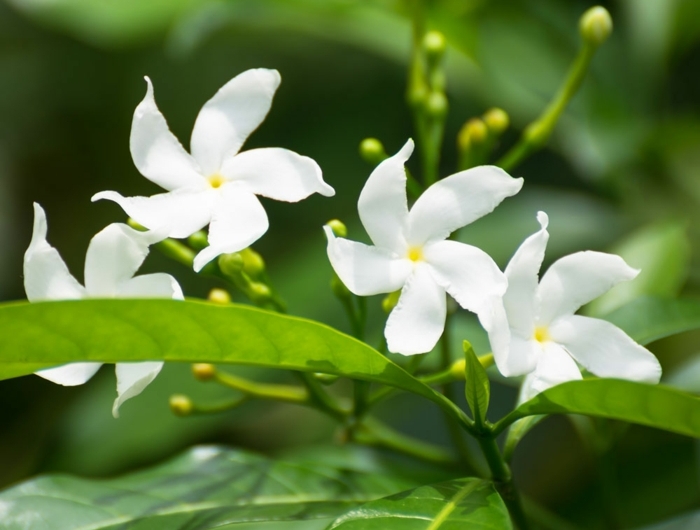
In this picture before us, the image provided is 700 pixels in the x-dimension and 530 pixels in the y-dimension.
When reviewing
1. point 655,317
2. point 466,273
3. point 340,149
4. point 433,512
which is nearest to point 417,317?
point 466,273

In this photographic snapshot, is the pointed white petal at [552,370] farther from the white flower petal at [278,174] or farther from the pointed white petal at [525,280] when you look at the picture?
the white flower petal at [278,174]

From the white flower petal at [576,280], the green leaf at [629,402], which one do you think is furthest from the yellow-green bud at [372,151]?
the green leaf at [629,402]

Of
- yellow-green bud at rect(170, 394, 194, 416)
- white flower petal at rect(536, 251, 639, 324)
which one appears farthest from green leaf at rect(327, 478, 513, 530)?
yellow-green bud at rect(170, 394, 194, 416)

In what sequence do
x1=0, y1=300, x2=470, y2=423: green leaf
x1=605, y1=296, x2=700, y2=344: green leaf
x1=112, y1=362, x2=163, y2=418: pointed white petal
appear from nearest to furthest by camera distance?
x1=0, y1=300, x2=470, y2=423: green leaf, x1=112, y1=362, x2=163, y2=418: pointed white petal, x1=605, y1=296, x2=700, y2=344: green leaf

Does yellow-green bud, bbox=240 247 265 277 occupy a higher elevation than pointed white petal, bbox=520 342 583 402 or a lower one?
higher

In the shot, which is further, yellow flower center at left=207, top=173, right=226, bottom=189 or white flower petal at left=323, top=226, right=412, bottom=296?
yellow flower center at left=207, top=173, right=226, bottom=189

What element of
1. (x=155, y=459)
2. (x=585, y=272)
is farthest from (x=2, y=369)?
(x=155, y=459)

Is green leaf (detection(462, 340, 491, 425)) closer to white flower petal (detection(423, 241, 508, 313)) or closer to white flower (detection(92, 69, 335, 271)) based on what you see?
white flower petal (detection(423, 241, 508, 313))

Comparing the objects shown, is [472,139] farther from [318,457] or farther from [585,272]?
[318,457]

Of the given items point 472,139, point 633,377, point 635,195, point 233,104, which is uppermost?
point 233,104
